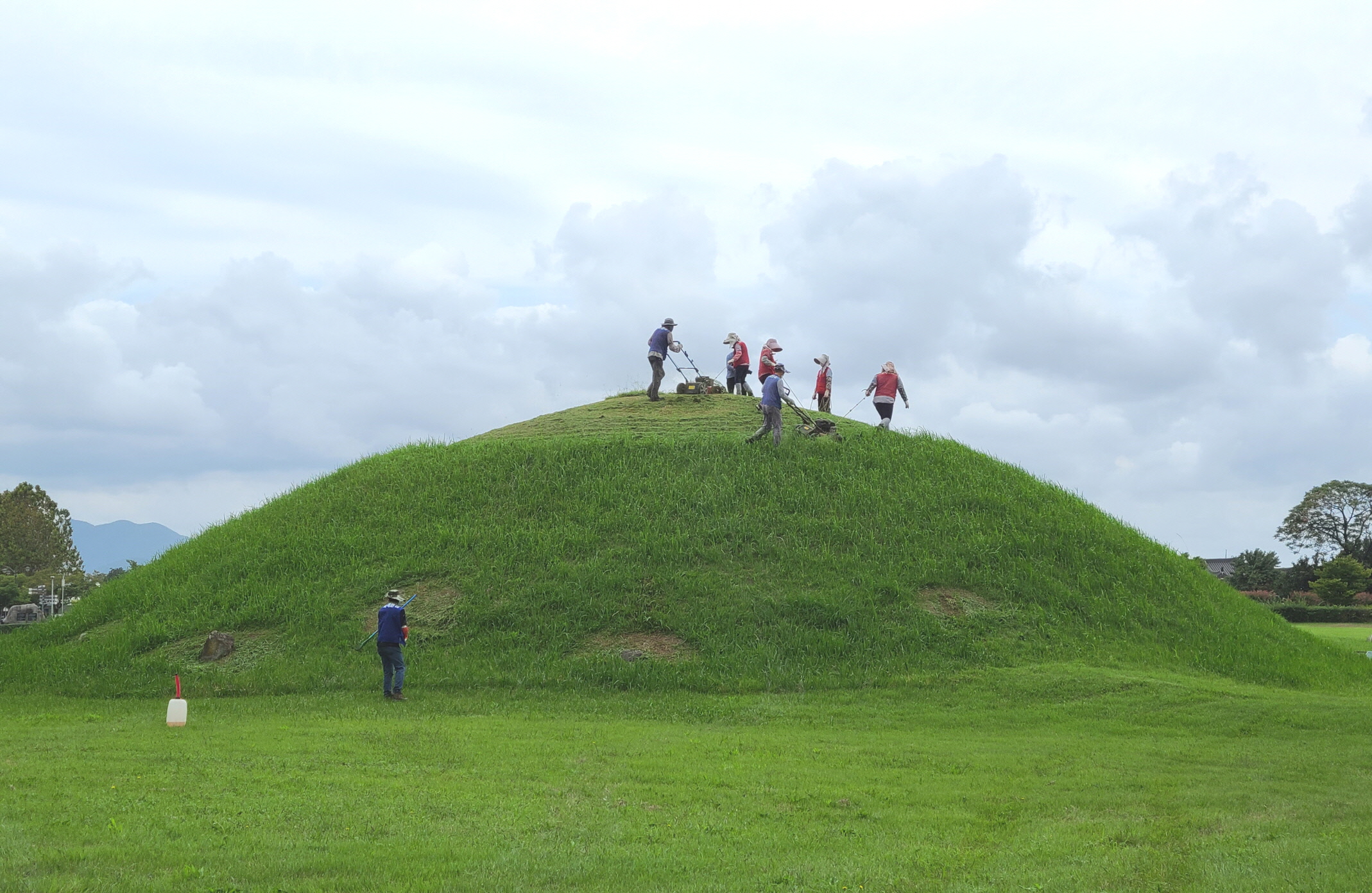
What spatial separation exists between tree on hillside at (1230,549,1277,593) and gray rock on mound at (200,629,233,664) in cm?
5898

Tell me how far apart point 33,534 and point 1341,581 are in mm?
88364

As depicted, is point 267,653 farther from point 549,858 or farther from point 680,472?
point 549,858

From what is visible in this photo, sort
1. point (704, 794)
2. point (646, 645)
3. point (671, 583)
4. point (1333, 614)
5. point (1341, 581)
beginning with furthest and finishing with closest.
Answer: point (1341, 581)
point (1333, 614)
point (671, 583)
point (646, 645)
point (704, 794)

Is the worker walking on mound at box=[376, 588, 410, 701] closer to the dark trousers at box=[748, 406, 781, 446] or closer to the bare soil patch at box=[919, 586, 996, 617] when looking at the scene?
the bare soil patch at box=[919, 586, 996, 617]

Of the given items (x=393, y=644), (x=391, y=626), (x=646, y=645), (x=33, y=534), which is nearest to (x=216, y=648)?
(x=393, y=644)

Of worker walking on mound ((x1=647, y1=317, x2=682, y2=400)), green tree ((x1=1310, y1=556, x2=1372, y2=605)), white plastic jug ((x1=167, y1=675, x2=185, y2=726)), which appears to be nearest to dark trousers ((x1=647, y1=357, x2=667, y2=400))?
worker walking on mound ((x1=647, y1=317, x2=682, y2=400))

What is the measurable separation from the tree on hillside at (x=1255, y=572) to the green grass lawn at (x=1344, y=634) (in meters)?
18.5

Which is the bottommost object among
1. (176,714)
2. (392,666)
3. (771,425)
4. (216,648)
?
(176,714)

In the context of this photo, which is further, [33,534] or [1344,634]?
A: [33,534]

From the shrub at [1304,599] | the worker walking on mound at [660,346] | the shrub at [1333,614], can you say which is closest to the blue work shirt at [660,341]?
the worker walking on mound at [660,346]

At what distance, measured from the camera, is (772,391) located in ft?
83.5

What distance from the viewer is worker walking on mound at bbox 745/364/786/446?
25.3 metres

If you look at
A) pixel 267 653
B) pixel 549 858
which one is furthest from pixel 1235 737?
pixel 267 653

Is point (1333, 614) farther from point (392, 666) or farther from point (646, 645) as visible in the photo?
point (392, 666)
